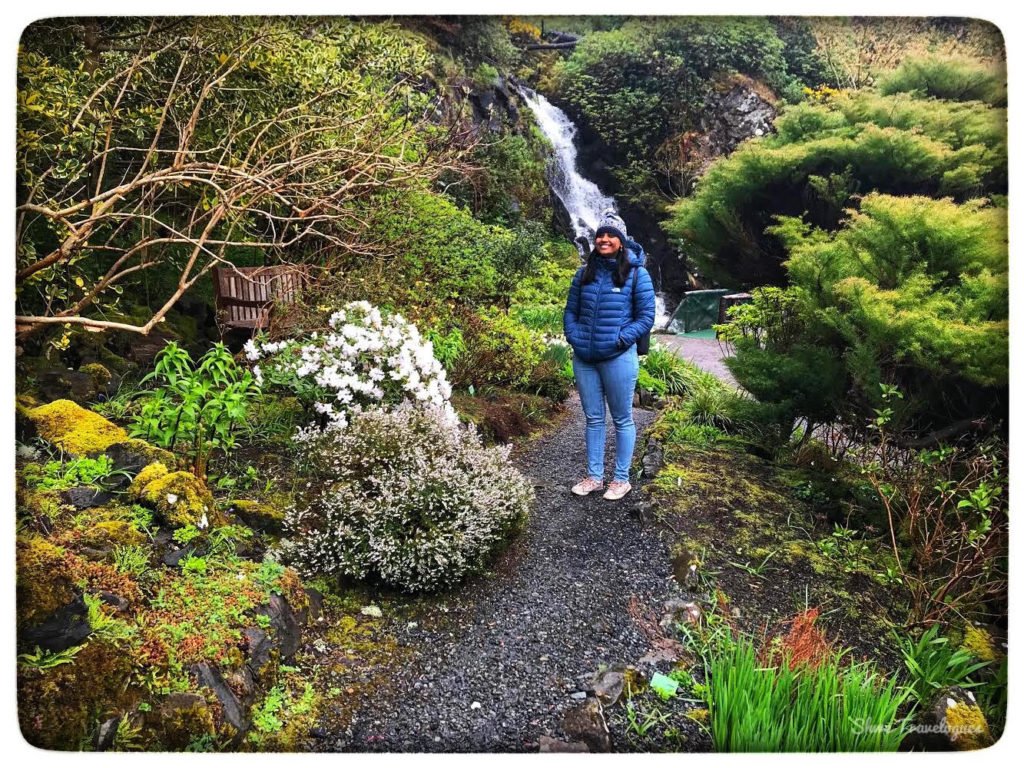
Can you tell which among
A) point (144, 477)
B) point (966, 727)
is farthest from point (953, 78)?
point (144, 477)

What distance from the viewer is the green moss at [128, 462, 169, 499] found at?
2375 mm

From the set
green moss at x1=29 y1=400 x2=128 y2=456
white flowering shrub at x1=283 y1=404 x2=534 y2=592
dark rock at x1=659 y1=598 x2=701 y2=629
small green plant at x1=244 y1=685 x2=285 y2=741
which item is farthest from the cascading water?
small green plant at x1=244 y1=685 x2=285 y2=741

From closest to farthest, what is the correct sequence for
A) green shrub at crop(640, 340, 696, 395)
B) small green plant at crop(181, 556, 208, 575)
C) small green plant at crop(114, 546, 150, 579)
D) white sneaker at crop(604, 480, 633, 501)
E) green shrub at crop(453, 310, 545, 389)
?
small green plant at crop(114, 546, 150, 579) < small green plant at crop(181, 556, 208, 575) < white sneaker at crop(604, 480, 633, 501) < green shrub at crop(453, 310, 545, 389) < green shrub at crop(640, 340, 696, 395)

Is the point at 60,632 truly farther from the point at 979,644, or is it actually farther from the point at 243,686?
the point at 979,644

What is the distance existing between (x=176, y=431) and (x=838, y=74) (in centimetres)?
343

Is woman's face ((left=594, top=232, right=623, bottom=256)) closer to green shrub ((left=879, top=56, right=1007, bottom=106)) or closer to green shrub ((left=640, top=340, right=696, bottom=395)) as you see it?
green shrub ((left=879, top=56, right=1007, bottom=106))

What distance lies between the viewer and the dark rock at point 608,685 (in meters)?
1.95

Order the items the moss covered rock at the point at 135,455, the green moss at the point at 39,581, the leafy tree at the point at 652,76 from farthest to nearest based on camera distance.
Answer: the moss covered rock at the point at 135,455 → the leafy tree at the point at 652,76 → the green moss at the point at 39,581

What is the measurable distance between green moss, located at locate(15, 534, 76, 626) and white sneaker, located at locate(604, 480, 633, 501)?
2478 millimetres

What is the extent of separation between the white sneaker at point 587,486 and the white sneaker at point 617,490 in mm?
86

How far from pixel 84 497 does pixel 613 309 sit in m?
2.47

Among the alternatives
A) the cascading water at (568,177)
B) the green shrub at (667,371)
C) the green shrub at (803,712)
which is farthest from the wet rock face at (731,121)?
the green shrub at (803,712)

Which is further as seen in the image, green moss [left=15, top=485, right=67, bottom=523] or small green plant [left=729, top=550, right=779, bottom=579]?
small green plant [left=729, top=550, right=779, bottom=579]

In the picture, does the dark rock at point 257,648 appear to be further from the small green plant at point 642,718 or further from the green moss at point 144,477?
the small green plant at point 642,718
